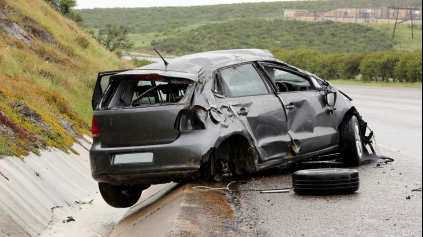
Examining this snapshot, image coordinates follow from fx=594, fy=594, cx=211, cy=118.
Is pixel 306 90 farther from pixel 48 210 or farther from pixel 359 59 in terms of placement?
pixel 359 59

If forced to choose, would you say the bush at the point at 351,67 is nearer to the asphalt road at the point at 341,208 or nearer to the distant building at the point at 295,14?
the asphalt road at the point at 341,208

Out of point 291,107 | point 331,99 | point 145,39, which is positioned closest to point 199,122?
point 291,107

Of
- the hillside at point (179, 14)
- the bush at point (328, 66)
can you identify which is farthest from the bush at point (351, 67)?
the hillside at point (179, 14)

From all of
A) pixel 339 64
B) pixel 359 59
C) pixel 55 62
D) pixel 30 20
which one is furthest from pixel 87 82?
pixel 339 64

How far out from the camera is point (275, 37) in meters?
107

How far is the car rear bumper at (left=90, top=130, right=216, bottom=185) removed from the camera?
6.32m

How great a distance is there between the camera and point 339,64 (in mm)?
50719

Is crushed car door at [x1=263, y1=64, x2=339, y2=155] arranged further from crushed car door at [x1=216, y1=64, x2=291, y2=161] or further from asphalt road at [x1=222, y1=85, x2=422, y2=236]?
asphalt road at [x1=222, y1=85, x2=422, y2=236]

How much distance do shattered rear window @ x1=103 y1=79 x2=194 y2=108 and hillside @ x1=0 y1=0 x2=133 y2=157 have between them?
2.16 meters

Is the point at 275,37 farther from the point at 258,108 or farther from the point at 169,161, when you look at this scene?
the point at 169,161

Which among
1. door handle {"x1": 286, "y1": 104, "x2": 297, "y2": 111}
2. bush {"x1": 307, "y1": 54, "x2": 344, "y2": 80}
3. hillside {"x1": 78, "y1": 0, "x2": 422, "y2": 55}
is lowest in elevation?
hillside {"x1": 78, "y1": 0, "x2": 422, "y2": 55}

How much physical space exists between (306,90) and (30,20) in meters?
17.4

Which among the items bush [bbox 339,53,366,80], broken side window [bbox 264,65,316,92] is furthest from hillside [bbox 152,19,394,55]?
broken side window [bbox 264,65,316,92]

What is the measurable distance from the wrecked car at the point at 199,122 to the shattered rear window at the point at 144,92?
0.01 m
